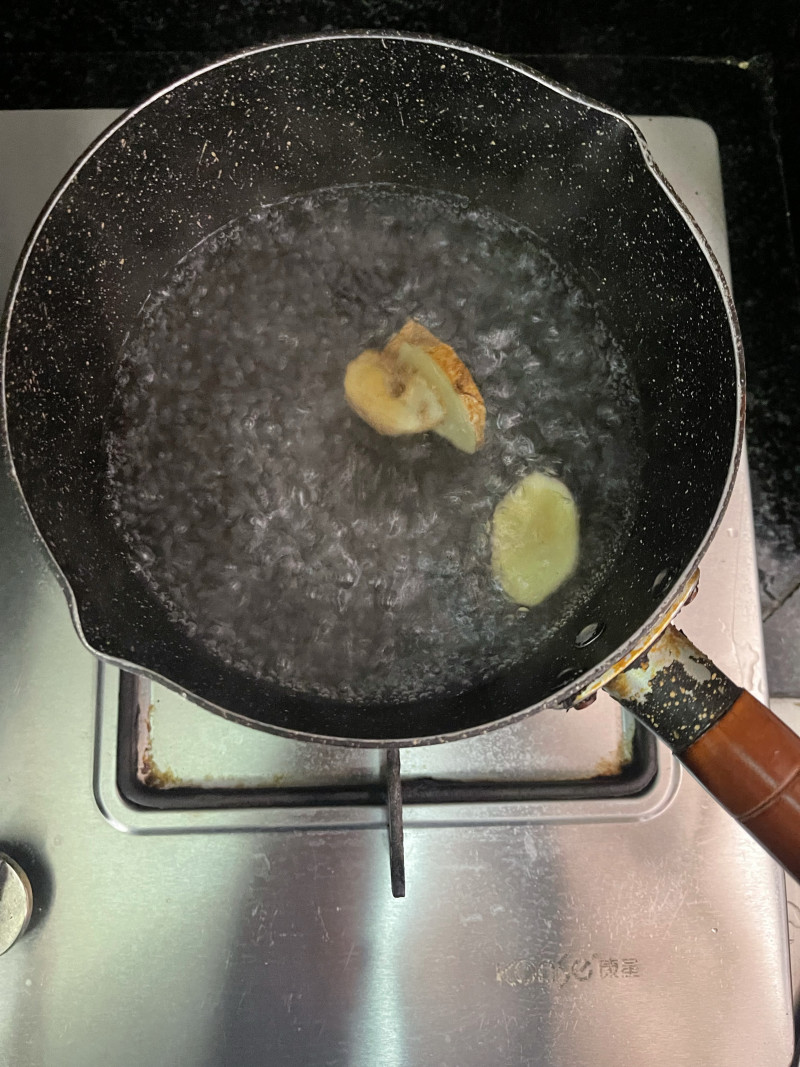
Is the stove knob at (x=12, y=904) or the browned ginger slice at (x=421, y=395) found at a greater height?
the browned ginger slice at (x=421, y=395)

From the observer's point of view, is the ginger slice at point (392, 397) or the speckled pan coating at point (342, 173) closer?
the speckled pan coating at point (342, 173)

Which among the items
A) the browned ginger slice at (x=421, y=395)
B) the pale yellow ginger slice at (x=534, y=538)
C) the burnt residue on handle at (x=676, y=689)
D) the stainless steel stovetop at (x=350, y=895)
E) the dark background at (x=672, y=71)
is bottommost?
the stainless steel stovetop at (x=350, y=895)

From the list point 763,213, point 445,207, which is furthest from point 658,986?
point 763,213

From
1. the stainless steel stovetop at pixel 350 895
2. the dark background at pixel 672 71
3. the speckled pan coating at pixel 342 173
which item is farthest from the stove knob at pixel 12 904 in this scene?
the dark background at pixel 672 71

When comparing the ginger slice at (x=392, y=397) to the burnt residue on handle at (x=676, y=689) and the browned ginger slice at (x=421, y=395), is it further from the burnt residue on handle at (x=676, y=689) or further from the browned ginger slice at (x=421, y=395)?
the burnt residue on handle at (x=676, y=689)

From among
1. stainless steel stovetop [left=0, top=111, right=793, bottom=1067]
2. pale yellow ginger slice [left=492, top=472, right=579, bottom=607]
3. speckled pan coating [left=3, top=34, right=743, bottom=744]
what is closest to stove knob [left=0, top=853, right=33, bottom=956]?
stainless steel stovetop [left=0, top=111, right=793, bottom=1067]

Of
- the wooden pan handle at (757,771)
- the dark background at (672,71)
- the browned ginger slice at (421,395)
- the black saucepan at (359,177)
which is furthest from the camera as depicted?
the dark background at (672,71)
